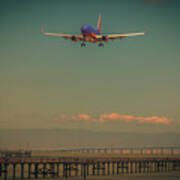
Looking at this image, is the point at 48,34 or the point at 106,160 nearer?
the point at 48,34

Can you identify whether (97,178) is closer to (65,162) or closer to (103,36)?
(65,162)

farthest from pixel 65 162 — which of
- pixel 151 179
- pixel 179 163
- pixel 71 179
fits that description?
pixel 179 163

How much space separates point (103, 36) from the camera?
115812 mm

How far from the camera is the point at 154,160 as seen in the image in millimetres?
172250

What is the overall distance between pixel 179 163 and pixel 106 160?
141 ft

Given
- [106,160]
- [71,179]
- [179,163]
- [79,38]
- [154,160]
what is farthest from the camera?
[179,163]

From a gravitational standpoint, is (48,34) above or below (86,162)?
above

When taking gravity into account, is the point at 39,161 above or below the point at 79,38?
below

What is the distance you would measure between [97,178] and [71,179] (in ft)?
29.8

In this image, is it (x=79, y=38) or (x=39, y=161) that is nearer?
(x=79, y=38)

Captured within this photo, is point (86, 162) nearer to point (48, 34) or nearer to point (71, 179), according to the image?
point (71, 179)

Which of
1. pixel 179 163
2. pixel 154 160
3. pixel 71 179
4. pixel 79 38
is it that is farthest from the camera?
pixel 179 163

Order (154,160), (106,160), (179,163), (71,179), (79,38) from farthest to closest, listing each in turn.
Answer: (179,163) → (154,160) → (106,160) → (71,179) → (79,38)

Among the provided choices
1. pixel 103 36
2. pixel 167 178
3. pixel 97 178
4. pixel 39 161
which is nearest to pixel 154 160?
pixel 167 178
